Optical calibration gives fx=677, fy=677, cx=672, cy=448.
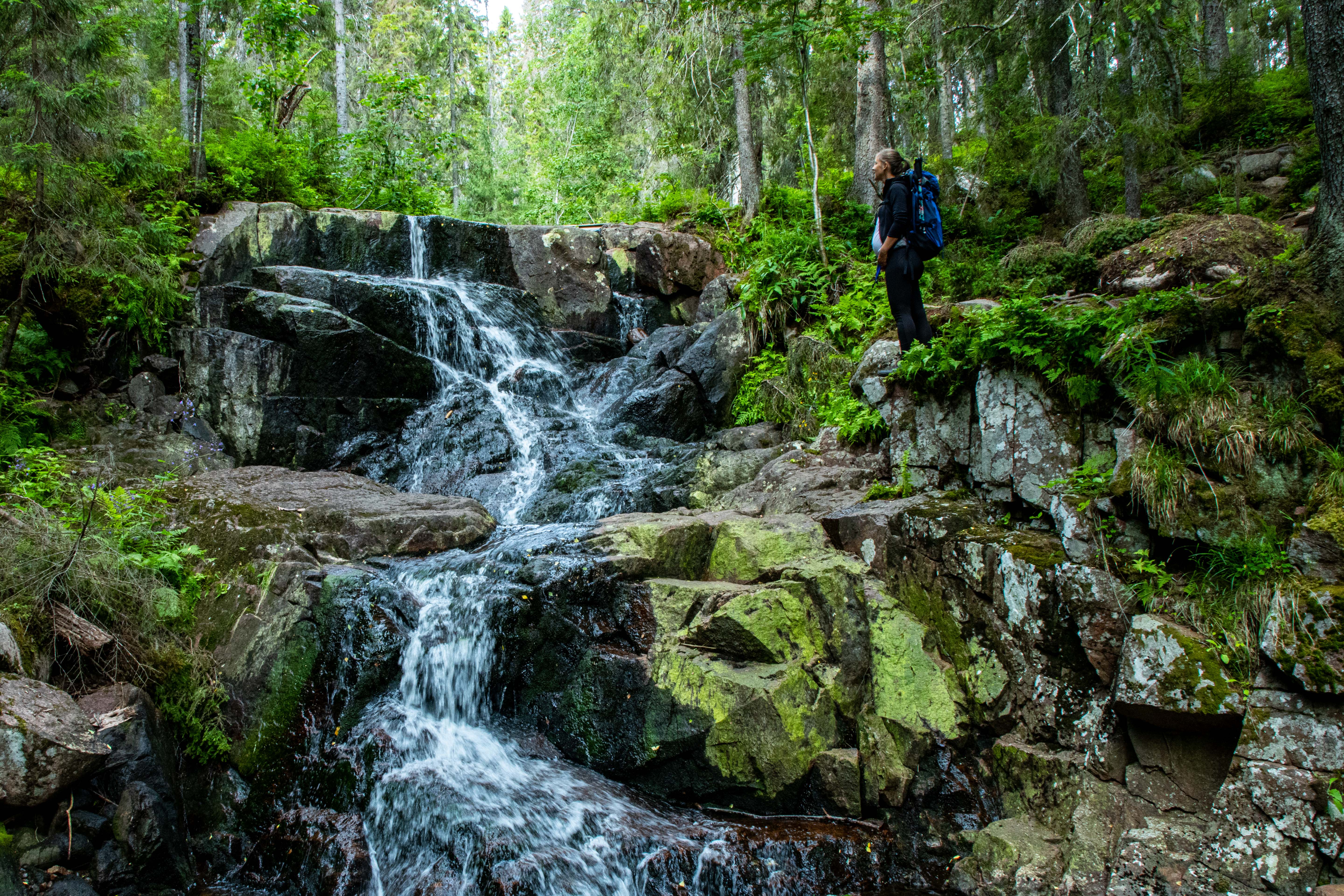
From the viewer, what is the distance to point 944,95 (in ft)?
65.7

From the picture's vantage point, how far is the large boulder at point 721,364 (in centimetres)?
1006

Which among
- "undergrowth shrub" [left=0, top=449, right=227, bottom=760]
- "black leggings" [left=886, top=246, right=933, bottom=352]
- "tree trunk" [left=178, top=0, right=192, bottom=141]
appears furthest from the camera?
"tree trunk" [left=178, top=0, right=192, bottom=141]

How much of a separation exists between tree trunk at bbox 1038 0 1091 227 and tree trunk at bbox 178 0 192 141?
551 inches

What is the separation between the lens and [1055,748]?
4414 millimetres

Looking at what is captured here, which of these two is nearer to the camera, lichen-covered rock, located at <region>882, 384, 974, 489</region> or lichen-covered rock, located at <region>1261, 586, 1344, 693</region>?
lichen-covered rock, located at <region>1261, 586, 1344, 693</region>

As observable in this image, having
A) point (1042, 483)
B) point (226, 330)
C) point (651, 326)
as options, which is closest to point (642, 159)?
point (651, 326)

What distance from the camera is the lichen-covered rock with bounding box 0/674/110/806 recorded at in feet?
12.3

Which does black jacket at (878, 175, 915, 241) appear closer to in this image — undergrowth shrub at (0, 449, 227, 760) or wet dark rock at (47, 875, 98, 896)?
undergrowth shrub at (0, 449, 227, 760)

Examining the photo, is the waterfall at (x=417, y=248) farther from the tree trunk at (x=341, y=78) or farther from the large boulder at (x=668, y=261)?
the tree trunk at (x=341, y=78)

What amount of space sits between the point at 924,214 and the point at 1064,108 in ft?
22.2

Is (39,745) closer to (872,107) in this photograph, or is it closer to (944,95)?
(872,107)

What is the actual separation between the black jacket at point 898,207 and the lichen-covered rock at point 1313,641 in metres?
3.98

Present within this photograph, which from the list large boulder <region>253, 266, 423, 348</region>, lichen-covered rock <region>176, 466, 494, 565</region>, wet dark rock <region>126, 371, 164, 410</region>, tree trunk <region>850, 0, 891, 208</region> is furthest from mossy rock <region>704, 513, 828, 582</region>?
tree trunk <region>850, 0, 891, 208</region>

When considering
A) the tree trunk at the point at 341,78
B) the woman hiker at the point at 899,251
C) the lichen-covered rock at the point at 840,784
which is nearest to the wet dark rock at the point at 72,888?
the lichen-covered rock at the point at 840,784
